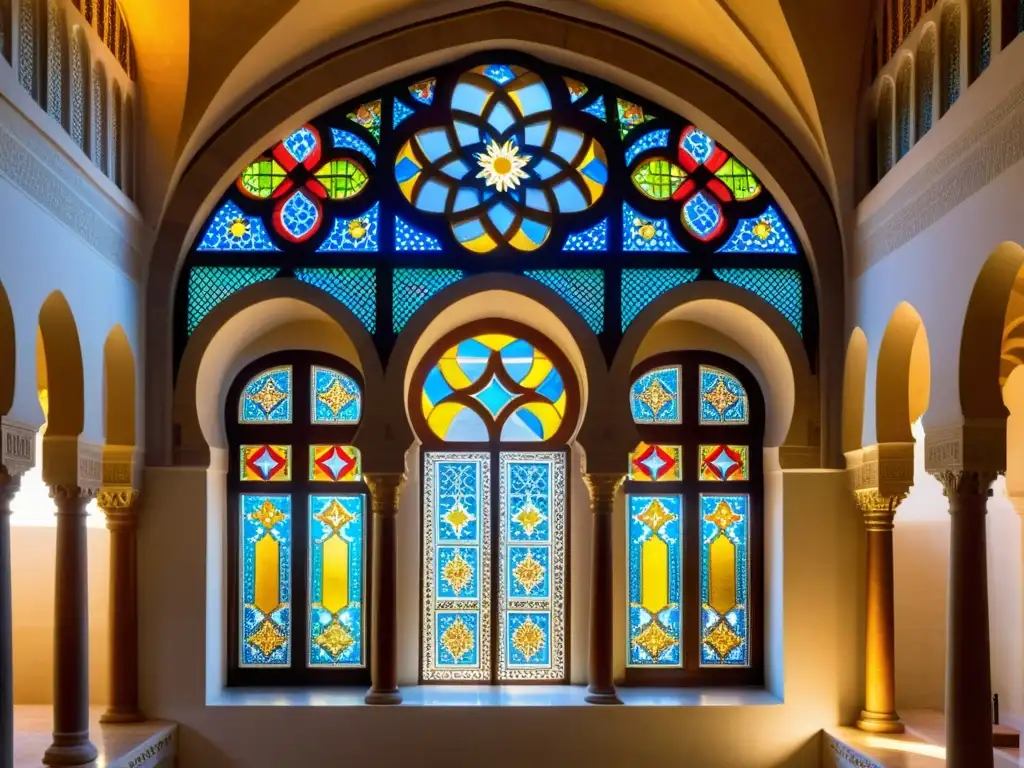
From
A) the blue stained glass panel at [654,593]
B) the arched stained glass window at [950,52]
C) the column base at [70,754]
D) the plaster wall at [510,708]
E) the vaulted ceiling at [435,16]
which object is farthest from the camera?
the blue stained glass panel at [654,593]

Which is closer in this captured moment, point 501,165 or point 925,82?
point 925,82

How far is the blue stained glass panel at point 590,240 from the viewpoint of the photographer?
1070 centimetres

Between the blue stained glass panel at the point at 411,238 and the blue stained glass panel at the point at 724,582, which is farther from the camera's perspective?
the blue stained glass panel at the point at 724,582

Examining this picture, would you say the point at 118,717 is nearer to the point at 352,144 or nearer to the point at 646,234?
the point at 352,144

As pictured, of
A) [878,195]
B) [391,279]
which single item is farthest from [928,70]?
[391,279]

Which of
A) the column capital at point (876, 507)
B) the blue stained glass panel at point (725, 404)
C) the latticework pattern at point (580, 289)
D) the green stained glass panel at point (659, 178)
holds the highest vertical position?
the green stained glass panel at point (659, 178)

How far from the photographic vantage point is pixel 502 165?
10.9 metres

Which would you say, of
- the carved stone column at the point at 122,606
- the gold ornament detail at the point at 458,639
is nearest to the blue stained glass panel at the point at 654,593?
the gold ornament detail at the point at 458,639

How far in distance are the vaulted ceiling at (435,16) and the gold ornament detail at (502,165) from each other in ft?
3.93

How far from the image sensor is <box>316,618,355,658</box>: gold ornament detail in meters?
11.1

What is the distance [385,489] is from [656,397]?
2.67 metres

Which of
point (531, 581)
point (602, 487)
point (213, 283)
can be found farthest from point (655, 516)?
point (213, 283)

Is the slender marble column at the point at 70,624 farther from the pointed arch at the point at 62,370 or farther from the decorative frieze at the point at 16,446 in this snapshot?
the decorative frieze at the point at 16,446

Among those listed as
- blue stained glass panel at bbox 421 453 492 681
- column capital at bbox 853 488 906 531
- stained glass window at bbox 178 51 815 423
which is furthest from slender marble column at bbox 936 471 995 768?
blue stained glass panel at bbox 421 453 492 681
